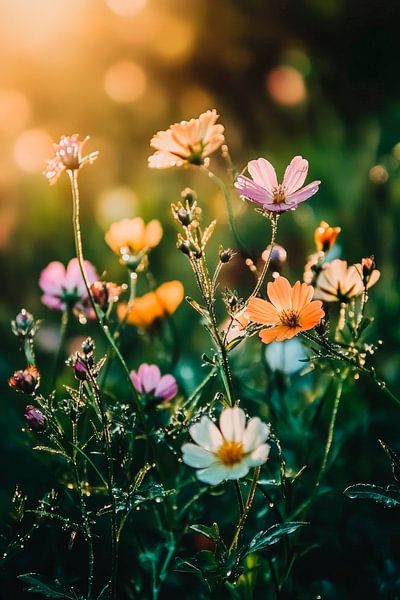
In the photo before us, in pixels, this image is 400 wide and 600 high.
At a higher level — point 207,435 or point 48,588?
point 207,435

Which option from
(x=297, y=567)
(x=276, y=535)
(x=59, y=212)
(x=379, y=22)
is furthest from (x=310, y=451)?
(x=379, y=22)

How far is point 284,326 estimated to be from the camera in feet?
1.96

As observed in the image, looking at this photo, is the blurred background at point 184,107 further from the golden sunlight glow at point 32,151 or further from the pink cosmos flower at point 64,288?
the pink cosmos flower at point 64,288

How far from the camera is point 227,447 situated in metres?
0.56

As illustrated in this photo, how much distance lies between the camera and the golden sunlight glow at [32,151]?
172 centimetres

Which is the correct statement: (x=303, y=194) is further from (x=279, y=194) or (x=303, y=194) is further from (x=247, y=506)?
(x=247, y=506)

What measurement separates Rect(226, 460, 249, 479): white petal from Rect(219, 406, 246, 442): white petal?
0.02m

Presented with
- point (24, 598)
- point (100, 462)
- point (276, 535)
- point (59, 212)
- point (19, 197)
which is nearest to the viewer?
point (276, 535)

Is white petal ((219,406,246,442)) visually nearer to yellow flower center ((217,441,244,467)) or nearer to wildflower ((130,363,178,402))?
yellow flower center ((217,441,244,467))

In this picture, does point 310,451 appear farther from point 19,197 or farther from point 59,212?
point 19,197

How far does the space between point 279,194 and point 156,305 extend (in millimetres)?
349

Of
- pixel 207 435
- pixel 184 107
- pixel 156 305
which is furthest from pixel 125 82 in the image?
pixel 207 435

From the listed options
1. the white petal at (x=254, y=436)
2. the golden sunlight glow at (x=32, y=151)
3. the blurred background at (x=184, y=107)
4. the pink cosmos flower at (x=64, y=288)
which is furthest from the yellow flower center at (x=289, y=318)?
the golden sunlight glow at (x=32, y=151)

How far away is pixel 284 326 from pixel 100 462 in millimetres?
441
